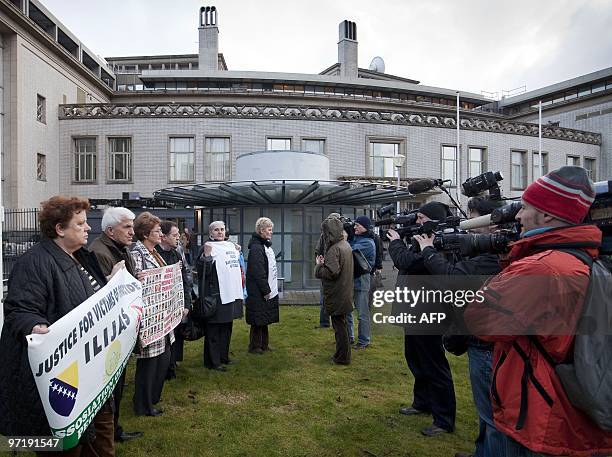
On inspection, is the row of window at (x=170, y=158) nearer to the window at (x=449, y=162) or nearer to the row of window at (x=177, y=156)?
the row of window at (x=177, y=156)

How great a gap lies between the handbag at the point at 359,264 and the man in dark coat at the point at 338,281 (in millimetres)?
634

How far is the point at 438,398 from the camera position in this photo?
440 cm

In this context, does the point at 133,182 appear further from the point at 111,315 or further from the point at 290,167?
the point at 111,315

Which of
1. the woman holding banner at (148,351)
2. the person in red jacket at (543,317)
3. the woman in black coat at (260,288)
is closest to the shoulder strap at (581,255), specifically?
the person in red jacket at (543,317)

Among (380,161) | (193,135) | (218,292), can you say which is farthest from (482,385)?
(380,161)

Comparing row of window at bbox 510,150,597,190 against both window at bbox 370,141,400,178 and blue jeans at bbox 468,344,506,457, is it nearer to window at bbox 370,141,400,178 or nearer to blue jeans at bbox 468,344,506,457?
window at bbox 370,141,400,178

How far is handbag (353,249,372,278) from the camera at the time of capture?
7281mm

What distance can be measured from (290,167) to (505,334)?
38.5 ft

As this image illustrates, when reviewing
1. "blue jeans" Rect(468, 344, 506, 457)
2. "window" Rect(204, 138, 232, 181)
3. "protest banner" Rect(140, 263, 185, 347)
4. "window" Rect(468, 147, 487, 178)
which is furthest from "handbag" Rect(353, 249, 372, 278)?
"window" Rect(468, 147, 487, 178)

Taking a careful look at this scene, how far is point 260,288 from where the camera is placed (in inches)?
273

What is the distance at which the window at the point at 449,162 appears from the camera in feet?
102

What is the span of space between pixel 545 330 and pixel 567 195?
0.63 meters

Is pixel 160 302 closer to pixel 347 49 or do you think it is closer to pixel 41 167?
pixel 41 167

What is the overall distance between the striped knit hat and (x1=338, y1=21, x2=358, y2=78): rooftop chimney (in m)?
44.8
